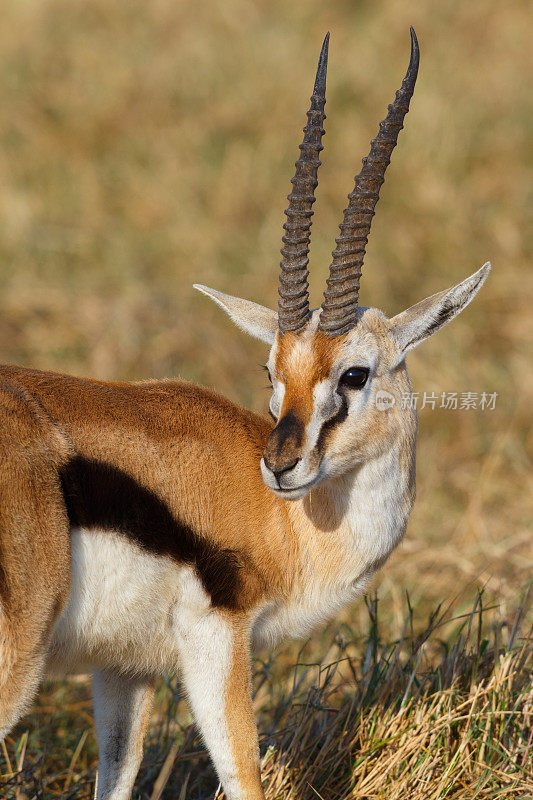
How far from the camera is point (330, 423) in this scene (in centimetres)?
388

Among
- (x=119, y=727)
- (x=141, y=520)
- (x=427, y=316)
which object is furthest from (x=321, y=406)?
(x=119, y=727)

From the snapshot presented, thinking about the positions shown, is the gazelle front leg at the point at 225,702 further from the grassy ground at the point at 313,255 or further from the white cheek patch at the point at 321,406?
the white cheek patch at the point at 321,406

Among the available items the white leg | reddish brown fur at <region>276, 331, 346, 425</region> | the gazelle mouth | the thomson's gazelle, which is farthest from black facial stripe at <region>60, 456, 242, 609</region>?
the white leg

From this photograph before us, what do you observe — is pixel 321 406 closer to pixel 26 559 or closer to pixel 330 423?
pixel 330 423

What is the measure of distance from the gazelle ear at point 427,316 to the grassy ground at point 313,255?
1.52 meters

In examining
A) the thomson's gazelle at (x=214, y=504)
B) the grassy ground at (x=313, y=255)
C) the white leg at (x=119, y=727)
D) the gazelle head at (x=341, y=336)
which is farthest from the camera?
the grassy ground at (x=313, y=255)

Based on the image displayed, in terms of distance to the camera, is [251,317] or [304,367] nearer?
[304,367]

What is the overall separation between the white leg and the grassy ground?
258 millimetres

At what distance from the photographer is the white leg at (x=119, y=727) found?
421 cm

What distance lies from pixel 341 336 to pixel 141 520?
119cm

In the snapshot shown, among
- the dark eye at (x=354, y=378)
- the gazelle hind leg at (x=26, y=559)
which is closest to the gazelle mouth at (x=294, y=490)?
the dark eye at (x=354, y=378)

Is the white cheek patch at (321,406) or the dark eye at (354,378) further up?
the dark eye at (354,378)

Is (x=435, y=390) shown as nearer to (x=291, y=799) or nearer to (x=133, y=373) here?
(x=133, y=373)

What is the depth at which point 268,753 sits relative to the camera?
4.20 m
